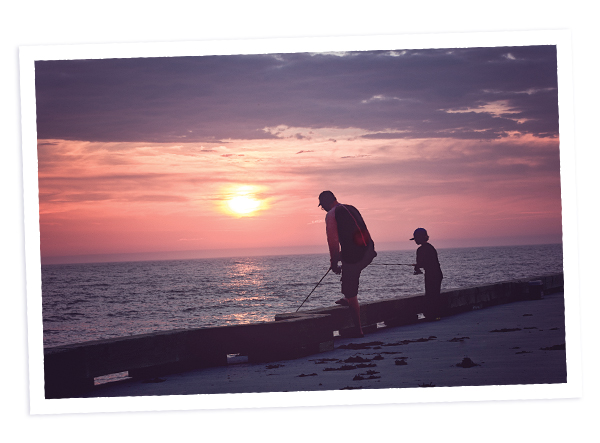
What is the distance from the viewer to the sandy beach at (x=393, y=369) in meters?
4.68

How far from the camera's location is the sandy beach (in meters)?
4.68

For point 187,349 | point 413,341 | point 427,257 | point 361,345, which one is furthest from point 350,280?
point 187,349

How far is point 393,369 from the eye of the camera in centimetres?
485

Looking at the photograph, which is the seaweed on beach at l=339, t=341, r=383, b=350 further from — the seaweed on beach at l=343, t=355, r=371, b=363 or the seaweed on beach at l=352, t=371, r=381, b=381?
the seaweed on beach at l=352, t=371, r=381, b=381

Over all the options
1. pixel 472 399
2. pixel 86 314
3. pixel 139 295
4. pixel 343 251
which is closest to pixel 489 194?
pixel 343 251

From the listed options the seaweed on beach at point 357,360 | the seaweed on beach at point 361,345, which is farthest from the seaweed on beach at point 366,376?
the seaweed on beach at point 361,345

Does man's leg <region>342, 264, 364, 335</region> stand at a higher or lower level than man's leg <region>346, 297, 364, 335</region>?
higher

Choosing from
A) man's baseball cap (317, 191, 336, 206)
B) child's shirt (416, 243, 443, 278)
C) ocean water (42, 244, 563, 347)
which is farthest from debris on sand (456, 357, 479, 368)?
ocean water (42, 244, 563, 347)

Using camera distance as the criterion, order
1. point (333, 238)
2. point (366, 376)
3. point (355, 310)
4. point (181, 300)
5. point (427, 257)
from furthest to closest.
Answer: point (181, 300) < point (427, 257) < point (355, 310) < point (333, 238) < point (366, 376)

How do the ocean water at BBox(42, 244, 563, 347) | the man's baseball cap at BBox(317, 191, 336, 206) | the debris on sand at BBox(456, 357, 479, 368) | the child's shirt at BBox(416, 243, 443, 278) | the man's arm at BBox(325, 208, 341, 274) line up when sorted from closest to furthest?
1. the debris on sand at BBox(456, 357, 479, 368)
2. the man's arm at BBox(325, 208, 341, 274)
3. the man's baseball cap at BBox(317, 191, 336, 206)
4. the child's shirt at BBox(416, 243, 443, 278)
5. the ocean water at BBox(42, 244, 563, 347)

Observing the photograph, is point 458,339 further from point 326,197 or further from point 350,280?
point 326,197

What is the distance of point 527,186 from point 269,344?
4.11m

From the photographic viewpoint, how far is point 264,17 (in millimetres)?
5293

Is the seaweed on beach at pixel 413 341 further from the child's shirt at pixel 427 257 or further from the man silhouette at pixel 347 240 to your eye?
the child's shirt at pixel 427 257
